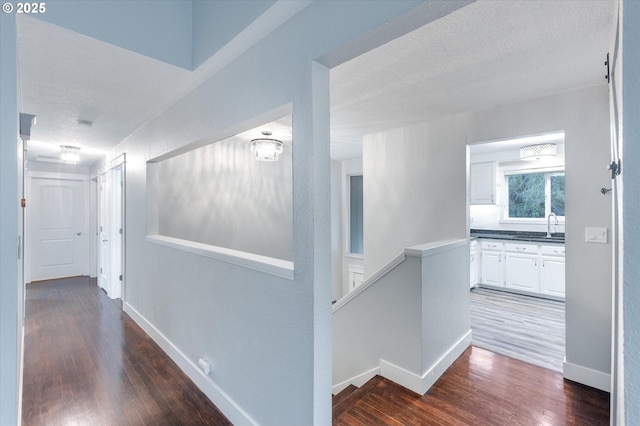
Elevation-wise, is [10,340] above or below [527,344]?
above

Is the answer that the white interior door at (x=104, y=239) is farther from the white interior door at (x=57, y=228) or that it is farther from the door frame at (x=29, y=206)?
the white interior door at (x=57, y=228)

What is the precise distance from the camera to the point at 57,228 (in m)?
5.96

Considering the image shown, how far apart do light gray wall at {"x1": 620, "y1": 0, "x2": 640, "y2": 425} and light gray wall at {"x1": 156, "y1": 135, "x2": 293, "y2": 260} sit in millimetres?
3660

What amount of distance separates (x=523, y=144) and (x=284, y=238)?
397 centimetres

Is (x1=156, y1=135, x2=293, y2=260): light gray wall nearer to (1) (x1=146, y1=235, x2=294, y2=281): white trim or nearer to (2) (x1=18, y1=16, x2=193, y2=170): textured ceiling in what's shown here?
(2) (x1=18, y1=16, x2=193, y2=170): textured ceiling

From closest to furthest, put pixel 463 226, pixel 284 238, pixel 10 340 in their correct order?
1. pixel 10 340
2. pixel 463 226
3. pixel 284 238

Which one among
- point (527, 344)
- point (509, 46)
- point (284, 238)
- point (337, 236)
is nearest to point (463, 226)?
point (527, 344)

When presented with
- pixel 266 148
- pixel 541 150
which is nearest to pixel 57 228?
pixel 266 148

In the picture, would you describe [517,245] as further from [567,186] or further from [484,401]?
[484,401]

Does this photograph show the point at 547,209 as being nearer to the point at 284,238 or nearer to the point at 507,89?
the point at 507,89

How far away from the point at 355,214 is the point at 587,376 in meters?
4.15

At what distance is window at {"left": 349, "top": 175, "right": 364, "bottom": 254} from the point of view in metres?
6.04

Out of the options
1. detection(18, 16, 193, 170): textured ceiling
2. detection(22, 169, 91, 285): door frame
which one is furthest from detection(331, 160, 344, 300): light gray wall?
detection(22, 169, 91, 285): door frame

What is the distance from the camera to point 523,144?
471 cm
